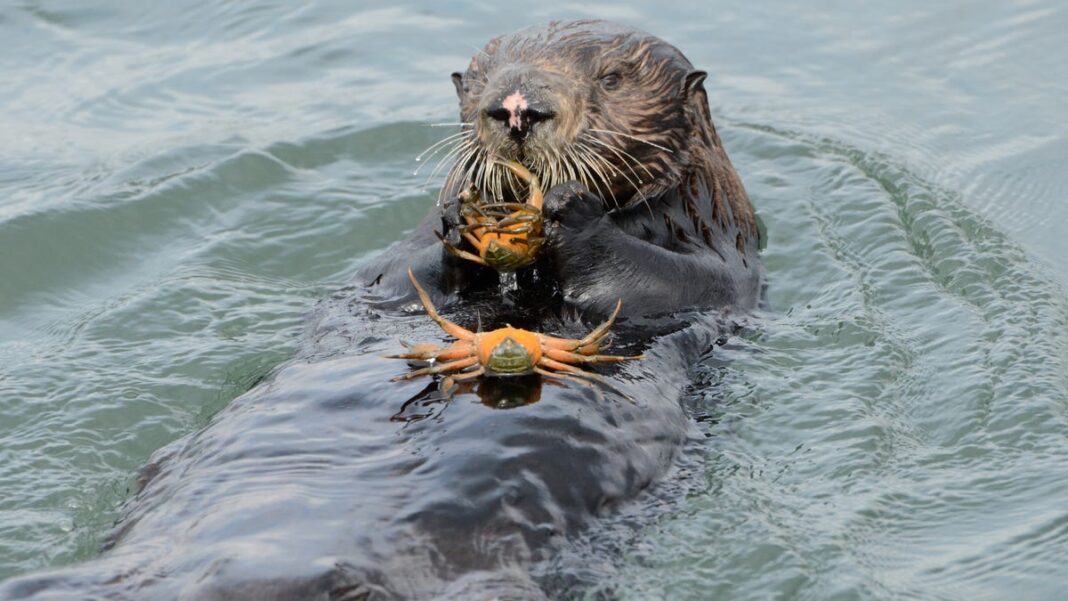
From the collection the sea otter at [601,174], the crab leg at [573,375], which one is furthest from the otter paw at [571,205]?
the crab leg at [573,375]

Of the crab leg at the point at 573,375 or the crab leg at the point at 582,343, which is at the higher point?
the crab leg at the point at 582,343

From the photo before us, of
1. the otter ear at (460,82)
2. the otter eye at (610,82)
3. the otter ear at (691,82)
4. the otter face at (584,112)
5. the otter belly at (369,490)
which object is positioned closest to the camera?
the otter belly at (369,490)

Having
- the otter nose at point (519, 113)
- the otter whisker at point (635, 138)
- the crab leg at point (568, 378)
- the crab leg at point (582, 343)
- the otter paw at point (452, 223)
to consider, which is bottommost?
the crab leg at point (568, 378)

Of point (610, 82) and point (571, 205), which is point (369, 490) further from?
point (610, 82)

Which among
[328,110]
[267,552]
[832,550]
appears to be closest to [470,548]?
[267,552]

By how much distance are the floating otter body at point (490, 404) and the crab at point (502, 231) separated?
0.07 meters

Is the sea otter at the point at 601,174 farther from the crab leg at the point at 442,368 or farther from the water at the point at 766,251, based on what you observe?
the crab leg at the point at 442,368

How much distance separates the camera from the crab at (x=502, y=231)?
477 centimetres

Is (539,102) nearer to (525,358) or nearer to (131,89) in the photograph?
(525,358)

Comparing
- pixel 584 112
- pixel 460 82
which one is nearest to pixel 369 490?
pixel 584 112

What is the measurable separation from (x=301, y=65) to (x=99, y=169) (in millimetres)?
2003

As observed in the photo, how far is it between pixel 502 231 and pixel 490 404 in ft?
2.92

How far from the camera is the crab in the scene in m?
4.77

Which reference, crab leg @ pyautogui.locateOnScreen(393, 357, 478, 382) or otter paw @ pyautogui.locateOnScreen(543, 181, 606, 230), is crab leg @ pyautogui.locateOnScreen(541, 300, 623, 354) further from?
otter paw @ pyautogui.locateOnScreen(543, 181, 606, 230)
